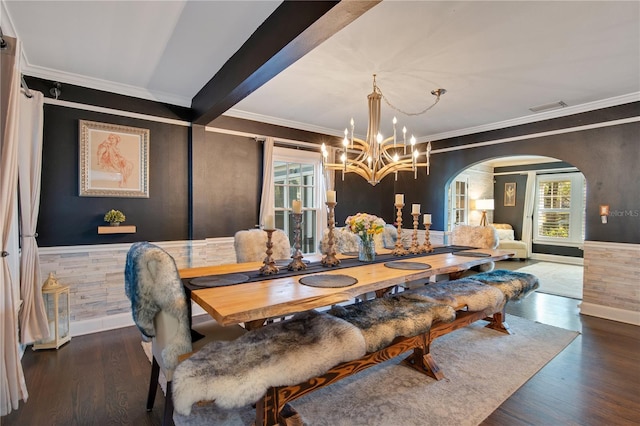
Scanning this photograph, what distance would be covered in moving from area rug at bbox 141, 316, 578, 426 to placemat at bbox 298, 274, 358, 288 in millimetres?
824

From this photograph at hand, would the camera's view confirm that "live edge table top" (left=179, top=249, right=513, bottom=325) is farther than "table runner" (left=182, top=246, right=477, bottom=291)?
No

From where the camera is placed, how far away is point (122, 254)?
328 cm

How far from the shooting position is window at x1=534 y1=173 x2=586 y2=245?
7.15m

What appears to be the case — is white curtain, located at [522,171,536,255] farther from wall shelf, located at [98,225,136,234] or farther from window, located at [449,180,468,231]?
wall shelf, located at [98,225,136,234]

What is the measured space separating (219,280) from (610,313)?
14.4 ft

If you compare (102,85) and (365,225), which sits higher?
(102,85)

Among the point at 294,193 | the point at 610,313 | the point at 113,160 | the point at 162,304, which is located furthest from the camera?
the point at 294,193

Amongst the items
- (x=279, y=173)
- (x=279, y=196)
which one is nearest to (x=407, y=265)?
(x=279, y=196)

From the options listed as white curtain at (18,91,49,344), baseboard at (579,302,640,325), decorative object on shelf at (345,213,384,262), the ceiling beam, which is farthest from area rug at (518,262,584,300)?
white curtain at (18,91,49,344)

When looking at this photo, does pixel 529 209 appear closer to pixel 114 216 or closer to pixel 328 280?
pixel 328 280

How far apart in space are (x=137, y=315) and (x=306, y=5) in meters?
1.89

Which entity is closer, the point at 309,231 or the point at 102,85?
the point at 102,85

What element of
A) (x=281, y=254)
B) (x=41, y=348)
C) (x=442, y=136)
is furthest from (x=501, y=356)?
(x=41, y=348)

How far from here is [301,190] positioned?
4.69 m
